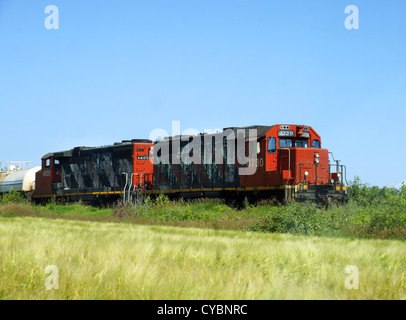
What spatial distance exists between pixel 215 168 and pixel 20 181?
819 inches

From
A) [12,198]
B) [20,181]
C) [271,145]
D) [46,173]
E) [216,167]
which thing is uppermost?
[271,145]

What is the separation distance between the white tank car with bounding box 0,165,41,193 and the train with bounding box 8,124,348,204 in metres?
6.57

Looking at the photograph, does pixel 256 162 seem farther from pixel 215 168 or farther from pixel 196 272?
pixel 196 272

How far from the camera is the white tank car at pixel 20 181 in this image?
40.9m

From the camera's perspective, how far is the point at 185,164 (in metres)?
27.9

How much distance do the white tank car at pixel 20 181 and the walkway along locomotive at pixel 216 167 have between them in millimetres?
7271

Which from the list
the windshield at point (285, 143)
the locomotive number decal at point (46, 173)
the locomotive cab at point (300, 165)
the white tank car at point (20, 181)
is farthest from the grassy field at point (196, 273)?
the white tank car at point (20, 181)

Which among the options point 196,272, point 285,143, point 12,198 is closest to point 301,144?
point 285,143

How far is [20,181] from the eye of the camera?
41531mm

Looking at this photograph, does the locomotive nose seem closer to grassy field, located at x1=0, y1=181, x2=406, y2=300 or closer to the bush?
grassy field, located at x1=0, y1=181, x2=406, y2=300
